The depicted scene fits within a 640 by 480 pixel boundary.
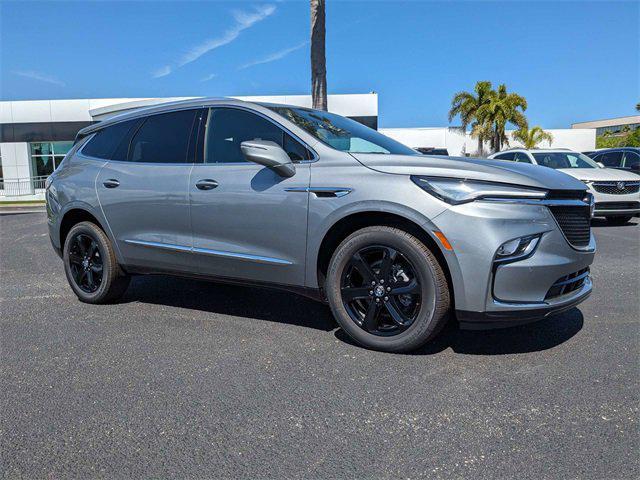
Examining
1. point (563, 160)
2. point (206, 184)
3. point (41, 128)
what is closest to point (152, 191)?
point (206, 184)

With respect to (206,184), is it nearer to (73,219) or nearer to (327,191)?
(327,191)

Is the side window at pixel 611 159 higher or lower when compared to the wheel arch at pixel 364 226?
higher

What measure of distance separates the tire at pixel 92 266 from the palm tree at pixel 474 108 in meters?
36.7

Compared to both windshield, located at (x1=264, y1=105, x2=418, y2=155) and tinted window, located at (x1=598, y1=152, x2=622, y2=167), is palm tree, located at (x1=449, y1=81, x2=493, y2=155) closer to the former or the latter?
tinted window, located at (x1=598, y1=152, x2=622, y2=167)

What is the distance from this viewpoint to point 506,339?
362 cm

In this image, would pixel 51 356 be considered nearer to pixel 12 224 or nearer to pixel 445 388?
pixel 445 388

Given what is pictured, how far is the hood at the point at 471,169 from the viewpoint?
3.12m

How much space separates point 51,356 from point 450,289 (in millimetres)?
2621

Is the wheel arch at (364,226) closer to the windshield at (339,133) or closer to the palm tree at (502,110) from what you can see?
the windshield at (339,133)

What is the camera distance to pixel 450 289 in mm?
3207

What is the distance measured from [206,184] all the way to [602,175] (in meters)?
9.34

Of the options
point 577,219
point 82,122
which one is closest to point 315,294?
point 577,219

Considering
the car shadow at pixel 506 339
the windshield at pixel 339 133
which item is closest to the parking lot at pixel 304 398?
the car shadow at pixel 506 339

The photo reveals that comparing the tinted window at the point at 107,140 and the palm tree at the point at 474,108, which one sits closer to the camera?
the tinted window at the point at 107,140
